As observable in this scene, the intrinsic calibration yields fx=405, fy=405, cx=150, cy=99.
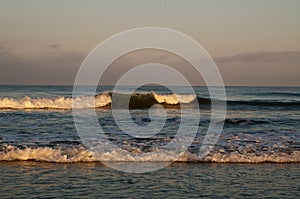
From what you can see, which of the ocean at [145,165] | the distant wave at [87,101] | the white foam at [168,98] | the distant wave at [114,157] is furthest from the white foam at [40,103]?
the distant wave at [114,157]

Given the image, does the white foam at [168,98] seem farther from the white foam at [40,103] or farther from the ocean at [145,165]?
the ocean at [145,165]

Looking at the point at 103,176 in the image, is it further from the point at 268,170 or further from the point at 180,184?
the point at 268,170

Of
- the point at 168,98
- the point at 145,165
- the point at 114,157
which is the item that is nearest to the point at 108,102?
the point at 168,98

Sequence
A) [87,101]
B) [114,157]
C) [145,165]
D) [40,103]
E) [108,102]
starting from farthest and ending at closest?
[108,102] → [87,101] → [40,103] → [114,157] → [145,165]

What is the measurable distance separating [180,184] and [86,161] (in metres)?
2.63

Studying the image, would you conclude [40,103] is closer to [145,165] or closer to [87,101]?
[87,101]

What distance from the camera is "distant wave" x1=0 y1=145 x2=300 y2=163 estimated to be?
8945 millimetres

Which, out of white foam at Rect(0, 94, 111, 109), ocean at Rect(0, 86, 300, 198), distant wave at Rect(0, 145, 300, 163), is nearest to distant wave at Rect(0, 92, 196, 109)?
white foam at Rect(0, 94, 111, 109)

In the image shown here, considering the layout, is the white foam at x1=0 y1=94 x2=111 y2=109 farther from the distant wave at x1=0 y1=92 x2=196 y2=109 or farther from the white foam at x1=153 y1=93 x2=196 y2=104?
the white foam at x1=153 y1=93 x2=196 y2=104

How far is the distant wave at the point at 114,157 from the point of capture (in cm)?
895

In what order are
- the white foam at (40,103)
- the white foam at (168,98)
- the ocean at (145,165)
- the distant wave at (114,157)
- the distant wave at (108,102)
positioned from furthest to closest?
the white foam at (168,98) < the distant wave at (108,102) < the white foam at (40,103) < the distant wave at (114,157) < the ocean at (145,165)

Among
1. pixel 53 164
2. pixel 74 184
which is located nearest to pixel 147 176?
pixel 74 184

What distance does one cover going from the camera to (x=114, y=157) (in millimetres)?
9156

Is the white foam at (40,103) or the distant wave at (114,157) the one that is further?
the white foam at (40,103)
